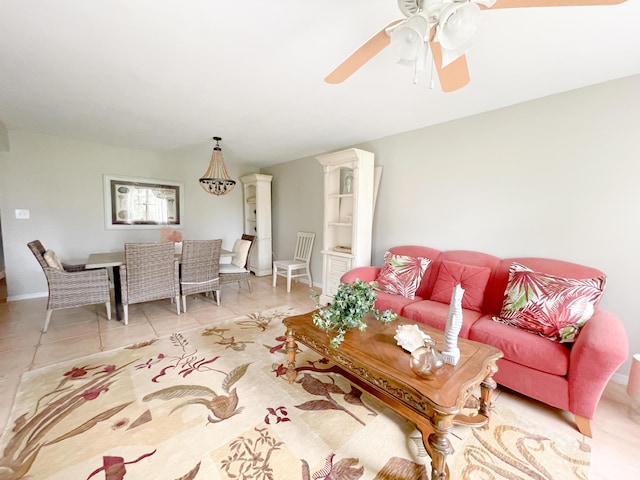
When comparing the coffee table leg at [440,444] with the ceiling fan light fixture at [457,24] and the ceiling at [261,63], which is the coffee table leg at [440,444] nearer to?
the ceiling fan light fixture at [457,24]

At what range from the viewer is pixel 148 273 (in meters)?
2.99

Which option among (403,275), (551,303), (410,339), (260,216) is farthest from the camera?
(260,216)

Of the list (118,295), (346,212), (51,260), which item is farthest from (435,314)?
(51,260)

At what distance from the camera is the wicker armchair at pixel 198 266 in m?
3.20

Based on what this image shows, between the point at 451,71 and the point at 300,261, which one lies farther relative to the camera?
the point at 300,261

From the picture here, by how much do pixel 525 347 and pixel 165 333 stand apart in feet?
10.5

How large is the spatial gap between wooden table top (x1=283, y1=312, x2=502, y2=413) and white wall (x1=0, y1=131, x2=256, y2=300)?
147 inches

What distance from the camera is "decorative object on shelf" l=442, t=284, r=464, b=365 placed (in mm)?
1339

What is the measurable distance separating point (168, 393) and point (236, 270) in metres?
2.15

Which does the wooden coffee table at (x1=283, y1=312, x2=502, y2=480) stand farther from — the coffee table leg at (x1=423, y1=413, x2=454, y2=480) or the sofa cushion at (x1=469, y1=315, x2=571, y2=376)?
the sofa cushion at (x1=469, y1=315, x2=571, y2=376)

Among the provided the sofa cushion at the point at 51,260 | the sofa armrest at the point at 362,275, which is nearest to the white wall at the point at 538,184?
the sofa armrest at the point at 362,275

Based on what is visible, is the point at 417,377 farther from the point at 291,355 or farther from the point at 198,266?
the point at 198,266

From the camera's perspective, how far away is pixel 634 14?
134 cm

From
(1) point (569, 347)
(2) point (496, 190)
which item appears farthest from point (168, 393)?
(2) point (496, 190)
